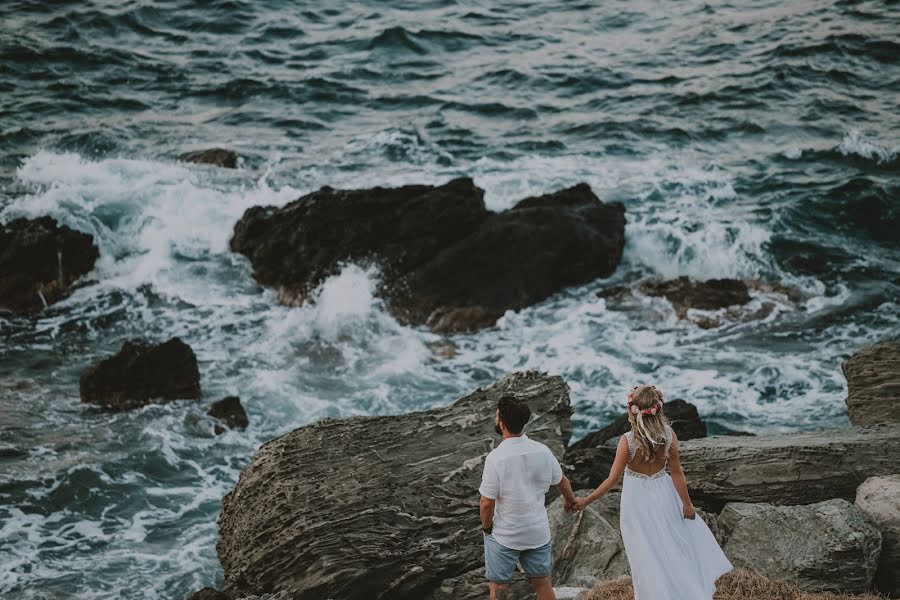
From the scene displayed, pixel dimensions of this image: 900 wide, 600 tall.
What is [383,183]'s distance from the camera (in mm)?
23812

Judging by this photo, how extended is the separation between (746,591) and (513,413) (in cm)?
271

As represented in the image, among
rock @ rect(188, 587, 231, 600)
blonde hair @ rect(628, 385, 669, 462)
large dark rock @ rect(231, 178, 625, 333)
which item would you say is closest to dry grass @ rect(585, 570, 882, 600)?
blonde hair @ rect(628, 385, 669, 462)

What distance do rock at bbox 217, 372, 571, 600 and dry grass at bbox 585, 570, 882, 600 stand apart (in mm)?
1469

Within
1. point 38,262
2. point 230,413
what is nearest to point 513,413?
point 230,413

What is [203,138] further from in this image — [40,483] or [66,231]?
[40,483]

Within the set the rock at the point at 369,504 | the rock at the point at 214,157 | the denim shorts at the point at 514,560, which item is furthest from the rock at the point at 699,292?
the rock at the point at 214,157

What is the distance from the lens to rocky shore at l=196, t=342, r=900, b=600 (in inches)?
322

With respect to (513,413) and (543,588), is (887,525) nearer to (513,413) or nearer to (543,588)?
(543,588)

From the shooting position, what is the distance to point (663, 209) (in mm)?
22375

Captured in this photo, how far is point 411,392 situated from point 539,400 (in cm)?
561

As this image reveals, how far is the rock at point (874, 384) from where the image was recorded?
36.9 feet

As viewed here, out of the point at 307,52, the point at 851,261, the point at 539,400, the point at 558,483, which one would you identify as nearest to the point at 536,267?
the point at 851,261

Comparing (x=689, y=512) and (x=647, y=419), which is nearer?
(x=647, y=419)

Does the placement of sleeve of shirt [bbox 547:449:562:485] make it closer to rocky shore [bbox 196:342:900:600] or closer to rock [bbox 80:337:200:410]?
rocky shore [bbox 196:342:900:600]
